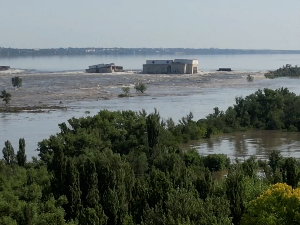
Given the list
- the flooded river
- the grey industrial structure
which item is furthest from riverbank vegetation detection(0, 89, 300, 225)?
the grey industrial structure

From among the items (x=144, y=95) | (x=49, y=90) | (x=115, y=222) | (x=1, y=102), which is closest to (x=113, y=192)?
(x=115, y=222)

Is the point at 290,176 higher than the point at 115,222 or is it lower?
higher

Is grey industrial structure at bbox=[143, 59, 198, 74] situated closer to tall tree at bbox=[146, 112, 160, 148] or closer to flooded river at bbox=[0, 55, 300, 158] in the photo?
flooded river at bbox=[0, 55, 300, 158]

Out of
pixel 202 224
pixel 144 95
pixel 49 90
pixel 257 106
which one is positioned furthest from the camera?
pixel 49 90

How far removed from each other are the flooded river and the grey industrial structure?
5.74m

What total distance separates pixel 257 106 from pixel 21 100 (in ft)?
69.4

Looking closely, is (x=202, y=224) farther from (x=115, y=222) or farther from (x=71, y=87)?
(x=71, y=87)

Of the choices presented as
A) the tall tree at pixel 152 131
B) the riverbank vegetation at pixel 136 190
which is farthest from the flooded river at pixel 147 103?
the riverbank vegetation at pixel 136 190

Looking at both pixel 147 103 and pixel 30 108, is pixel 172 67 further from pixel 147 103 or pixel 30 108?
pixel 30 108

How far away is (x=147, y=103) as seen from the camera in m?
45.7

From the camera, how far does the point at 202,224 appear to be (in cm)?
1146

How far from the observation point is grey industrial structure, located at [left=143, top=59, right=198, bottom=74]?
83.4 metres

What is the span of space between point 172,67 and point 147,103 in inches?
1525

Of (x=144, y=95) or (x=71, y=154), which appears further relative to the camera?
(x=144, y=95)
